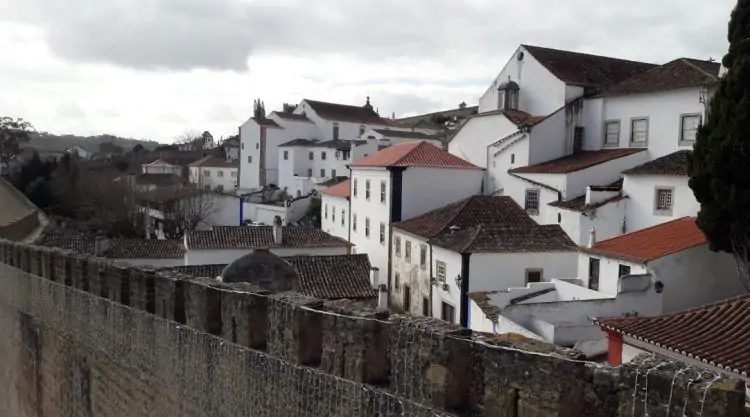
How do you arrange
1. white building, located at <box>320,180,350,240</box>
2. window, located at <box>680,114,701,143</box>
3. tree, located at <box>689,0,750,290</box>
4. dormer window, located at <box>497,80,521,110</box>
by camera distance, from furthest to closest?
1. white building, located at <box>320,180,350,240</box>
2. dormer window, located at <box>497,80,521,110</box>
3. window, located at <box>680,114,701,143</box>
4. tree, located at <box>689,0,750,290</box>

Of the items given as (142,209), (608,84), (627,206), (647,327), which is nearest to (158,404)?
(647,327)

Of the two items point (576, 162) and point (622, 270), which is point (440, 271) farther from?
point (576, 162)

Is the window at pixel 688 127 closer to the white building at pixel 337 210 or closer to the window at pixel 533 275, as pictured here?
the window at pixel 533 275

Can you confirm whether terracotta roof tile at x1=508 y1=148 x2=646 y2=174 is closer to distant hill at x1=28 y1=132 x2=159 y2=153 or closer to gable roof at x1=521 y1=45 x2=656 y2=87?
gable roof at x1=521 y1=45 x2=656 y2=87

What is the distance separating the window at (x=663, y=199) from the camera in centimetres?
1608

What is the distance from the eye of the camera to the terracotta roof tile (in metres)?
19.0

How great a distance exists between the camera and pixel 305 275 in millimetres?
16656

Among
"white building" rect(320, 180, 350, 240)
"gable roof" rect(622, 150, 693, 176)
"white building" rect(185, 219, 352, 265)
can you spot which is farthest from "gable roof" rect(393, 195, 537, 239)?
"white building" rect(320, 180, 350, 240)

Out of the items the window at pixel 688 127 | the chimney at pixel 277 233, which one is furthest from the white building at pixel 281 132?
the window at pixel 688 127

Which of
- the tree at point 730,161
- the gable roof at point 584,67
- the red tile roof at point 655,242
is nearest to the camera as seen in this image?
the tree at point 730,161

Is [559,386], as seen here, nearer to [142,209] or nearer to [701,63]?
[701,63]

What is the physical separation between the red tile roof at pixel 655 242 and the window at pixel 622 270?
8.4 inches

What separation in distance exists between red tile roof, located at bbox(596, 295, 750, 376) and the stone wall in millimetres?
4950

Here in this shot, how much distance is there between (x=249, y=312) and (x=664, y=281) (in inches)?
Result: 416
